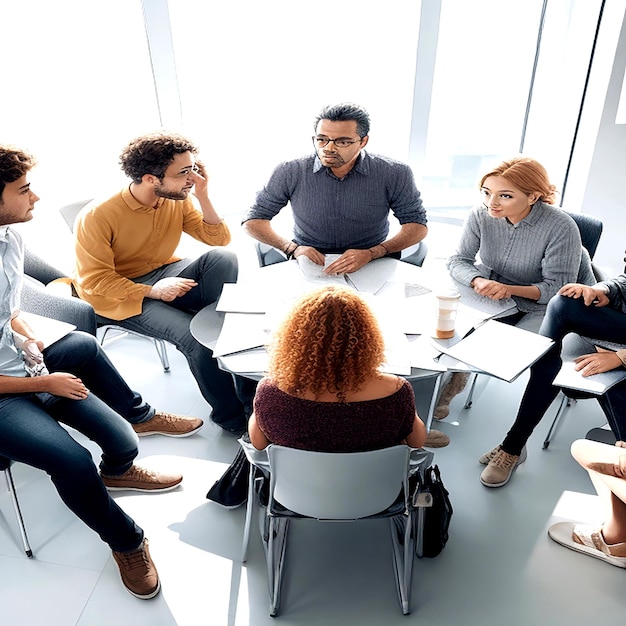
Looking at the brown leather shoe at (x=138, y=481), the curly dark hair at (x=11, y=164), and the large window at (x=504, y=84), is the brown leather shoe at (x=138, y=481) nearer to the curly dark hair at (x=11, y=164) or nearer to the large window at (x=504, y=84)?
the curly dark hair at (x=11, y=164)

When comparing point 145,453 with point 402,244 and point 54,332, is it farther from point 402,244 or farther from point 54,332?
point 402,244

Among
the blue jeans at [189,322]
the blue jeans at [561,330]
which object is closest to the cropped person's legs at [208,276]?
the blue jeans at [189,322]

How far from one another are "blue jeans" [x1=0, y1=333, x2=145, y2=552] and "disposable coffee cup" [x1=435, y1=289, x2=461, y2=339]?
112cm

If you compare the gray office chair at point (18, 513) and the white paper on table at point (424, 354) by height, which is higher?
the white paper on table at point (424, 354)

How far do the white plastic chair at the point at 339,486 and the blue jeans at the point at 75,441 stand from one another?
0.45 metres

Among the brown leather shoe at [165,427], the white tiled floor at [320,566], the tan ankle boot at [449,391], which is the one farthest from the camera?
the tan ankle boot at [449,391]

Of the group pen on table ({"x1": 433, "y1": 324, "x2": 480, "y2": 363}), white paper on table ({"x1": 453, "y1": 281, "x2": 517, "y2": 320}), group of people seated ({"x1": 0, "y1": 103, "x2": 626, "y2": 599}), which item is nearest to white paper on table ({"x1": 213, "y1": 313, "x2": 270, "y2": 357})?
group of people seated ({"x1": 0, "y1": 103, "x2": 626, "y2": 599})

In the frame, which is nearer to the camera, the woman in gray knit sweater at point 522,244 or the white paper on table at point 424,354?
the white paper on table at point 424,354

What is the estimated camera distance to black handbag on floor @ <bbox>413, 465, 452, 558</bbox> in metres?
1.69

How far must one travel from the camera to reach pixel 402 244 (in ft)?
8.21

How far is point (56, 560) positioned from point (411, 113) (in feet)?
10.3

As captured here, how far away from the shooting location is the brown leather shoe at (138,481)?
1981 millimetres

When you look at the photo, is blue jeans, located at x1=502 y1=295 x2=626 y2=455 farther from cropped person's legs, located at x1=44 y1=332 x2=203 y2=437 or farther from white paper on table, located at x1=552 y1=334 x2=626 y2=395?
cropped person's legs, located at x1=44 y1=332 x2=203 y2=437

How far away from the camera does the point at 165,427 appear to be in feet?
7.47
